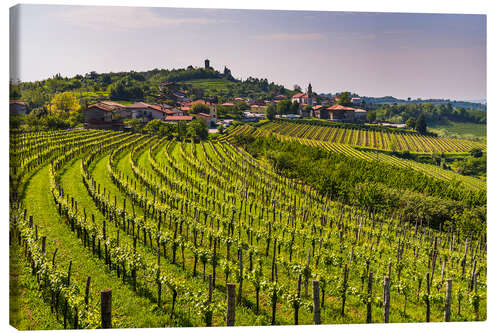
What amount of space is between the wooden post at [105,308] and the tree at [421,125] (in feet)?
56.8

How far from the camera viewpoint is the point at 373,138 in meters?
31.5

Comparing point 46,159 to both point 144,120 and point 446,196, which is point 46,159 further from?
point 446,196

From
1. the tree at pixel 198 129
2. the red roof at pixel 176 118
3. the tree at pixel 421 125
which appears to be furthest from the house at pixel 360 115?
the red roof at pixel 176 118

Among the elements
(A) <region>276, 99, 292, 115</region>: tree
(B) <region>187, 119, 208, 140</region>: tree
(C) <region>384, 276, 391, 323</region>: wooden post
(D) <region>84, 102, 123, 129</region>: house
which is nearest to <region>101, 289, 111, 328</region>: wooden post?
(C) <region>384, 276, 391, 323</region>: wooden post

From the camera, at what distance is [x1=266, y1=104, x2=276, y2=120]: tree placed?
4324 centimetres

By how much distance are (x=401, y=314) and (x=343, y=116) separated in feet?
95.6

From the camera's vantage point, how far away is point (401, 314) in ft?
25.6

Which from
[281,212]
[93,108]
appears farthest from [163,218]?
[93,108]

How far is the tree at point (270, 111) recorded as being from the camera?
43.2 m

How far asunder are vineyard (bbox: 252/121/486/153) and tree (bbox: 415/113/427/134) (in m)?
0.43

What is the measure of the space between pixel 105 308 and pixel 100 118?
31.3 meters

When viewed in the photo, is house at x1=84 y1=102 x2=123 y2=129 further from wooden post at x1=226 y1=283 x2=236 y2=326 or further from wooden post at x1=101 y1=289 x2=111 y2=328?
wooden post at x1=226 y1=283 x2=236 y2=326

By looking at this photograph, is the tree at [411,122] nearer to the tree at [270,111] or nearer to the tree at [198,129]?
the tree at [198,129]

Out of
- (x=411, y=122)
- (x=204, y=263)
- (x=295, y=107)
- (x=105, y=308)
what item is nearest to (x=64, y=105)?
(x=204, y=263)
